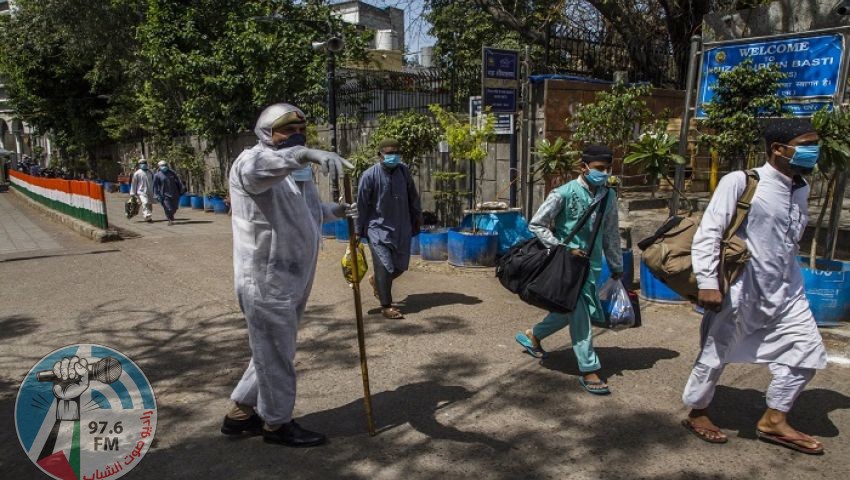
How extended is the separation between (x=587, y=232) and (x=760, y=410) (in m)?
1.50

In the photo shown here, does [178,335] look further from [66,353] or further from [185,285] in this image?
[185,285]

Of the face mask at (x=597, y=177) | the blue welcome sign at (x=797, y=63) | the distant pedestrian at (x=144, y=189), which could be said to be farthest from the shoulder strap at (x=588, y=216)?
the distant pedestrian at (x=144, y=189)

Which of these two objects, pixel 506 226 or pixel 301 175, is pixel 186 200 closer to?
pixel 506 226

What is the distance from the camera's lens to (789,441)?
10.7 feet

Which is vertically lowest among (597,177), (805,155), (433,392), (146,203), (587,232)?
(433,392)

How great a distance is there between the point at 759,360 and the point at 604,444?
3.03 feet

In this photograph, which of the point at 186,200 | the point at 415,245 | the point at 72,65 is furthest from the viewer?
the point at 72,65

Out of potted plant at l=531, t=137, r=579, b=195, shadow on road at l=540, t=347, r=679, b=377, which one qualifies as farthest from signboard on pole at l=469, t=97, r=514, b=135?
shadow on road at l=540, t=347, r=679, b=377

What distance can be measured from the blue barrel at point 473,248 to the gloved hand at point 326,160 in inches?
207

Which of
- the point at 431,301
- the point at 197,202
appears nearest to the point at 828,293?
the point at 431,301

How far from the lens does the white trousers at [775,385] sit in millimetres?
3172

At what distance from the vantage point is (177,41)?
1745 centimetres

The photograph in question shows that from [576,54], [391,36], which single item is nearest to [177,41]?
[576,54]

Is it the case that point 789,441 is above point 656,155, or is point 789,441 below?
below
